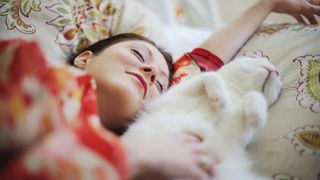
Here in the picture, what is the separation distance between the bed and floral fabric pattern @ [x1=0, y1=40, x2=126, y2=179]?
338mm

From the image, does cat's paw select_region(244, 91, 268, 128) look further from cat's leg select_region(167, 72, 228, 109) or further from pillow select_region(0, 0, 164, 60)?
pillow select_region(0, 0, 164, 60)

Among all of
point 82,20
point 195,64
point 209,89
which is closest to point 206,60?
point 195,64

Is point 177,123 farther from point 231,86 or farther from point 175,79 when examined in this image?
point 175,79

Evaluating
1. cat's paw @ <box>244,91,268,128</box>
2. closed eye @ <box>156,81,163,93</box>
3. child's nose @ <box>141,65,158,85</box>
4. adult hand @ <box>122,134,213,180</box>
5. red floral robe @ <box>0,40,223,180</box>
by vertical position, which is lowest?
red floral robe @ <box>0,40,223,180</box>

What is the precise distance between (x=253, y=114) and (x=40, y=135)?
1.32ft

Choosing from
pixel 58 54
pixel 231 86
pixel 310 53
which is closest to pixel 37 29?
pixel 58 54

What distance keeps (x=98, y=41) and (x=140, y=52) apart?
0.81ft

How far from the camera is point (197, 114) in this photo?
701 millimetres

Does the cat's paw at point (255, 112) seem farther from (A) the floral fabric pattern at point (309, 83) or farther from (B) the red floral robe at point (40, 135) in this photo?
(B) the red floral robe at point (40, 135)

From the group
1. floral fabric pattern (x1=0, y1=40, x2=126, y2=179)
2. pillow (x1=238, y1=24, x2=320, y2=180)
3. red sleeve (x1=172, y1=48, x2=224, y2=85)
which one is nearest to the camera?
floral fabric pattern (x1=0, y1=40, x2=126, y2=179)

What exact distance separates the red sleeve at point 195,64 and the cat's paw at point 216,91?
0.21 m

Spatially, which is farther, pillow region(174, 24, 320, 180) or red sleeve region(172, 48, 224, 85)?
red sleeve region(172, 48, 224, 85)

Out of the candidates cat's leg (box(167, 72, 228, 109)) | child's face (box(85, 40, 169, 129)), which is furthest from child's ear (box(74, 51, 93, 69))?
cat's leg (box(167, 72, 228, 109))

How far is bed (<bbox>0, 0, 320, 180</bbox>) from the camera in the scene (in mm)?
648
